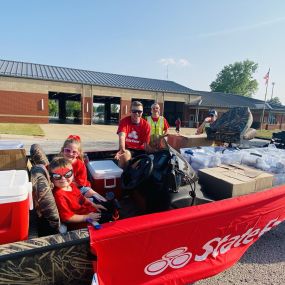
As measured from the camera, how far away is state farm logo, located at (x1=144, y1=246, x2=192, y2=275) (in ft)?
6.24

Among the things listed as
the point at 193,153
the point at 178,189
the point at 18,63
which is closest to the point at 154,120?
the point at 193,153

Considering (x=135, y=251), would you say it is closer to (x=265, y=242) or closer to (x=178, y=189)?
(x=178, y=189)

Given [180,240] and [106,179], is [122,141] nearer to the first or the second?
[106,179]

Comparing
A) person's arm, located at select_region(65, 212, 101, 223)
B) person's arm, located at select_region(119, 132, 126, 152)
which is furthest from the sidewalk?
person's arm, located at select_region(65, 212, 101, 223)

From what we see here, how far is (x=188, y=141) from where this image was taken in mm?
4473

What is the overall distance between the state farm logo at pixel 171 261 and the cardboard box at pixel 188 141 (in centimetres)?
262

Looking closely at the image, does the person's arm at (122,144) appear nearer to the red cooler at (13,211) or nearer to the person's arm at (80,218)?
the person's arm at (80,218)

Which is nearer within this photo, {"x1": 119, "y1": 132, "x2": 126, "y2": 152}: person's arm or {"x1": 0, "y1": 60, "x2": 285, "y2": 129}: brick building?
{"x1": 119, "y1": 132, "x2": 126, "y2": 152}: person's arm

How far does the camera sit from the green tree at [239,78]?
199 feet

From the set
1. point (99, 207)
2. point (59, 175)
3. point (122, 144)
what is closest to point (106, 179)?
point (99, 207)

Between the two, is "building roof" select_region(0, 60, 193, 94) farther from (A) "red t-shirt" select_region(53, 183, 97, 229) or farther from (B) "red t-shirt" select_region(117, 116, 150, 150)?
(A) "red t-shirt" select_region(53, 183, 97, 229)

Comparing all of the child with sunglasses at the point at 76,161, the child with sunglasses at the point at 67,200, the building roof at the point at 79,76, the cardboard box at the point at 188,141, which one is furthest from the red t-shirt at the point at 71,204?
the building roof at the point at 79,76

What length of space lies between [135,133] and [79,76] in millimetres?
24794

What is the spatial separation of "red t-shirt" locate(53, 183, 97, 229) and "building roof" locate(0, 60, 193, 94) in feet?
74.7
